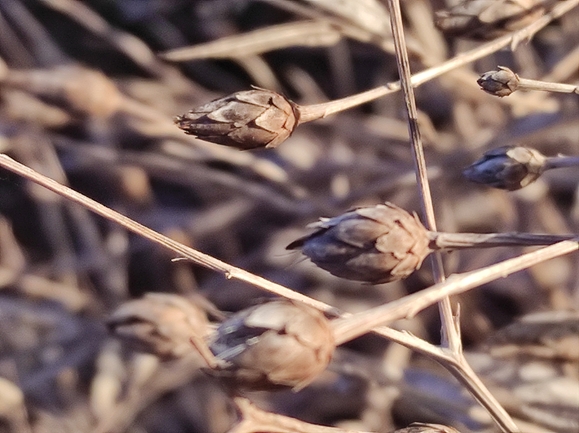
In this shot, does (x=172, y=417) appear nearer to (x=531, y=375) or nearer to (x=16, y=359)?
(x=16, y=359)

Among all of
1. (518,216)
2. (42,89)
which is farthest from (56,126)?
(518,216)

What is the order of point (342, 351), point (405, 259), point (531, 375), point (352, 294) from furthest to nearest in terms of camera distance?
point (352, 294)
point (342, 351)
point (531, 375)
point (405, 259)

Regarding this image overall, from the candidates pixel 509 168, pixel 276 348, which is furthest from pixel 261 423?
pixel 509 168

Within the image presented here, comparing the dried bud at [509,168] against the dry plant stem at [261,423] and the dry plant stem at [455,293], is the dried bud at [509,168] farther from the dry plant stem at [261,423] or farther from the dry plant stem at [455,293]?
the dry plant stem at [261,423]

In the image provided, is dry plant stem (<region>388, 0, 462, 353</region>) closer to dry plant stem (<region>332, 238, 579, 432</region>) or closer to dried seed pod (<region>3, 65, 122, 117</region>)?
dry plant stem (<region>332, 238, 579, 432</region>)

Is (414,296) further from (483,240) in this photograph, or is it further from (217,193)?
(217,193)

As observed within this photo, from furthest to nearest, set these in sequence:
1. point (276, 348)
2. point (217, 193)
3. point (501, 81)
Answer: point (217, 193) → point (501, 81) → point (276, 348)

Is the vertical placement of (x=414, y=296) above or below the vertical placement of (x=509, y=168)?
below
